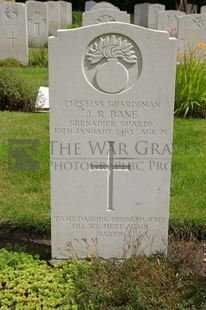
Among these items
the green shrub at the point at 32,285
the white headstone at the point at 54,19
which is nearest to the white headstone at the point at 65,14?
the white headstone at the point at 54,19

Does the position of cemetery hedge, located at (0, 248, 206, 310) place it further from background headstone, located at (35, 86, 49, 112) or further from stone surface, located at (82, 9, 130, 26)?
stone surface, located at (82, 9, 130, 26)

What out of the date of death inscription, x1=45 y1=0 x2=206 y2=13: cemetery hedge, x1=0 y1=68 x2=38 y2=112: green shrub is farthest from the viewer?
x1=45 y1=0 x2=206 y2=13: cemetery hedge

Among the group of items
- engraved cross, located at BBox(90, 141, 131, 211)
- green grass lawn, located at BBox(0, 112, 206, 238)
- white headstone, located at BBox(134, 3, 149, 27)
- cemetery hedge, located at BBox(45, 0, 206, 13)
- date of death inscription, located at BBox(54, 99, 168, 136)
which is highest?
cemetery hedge, located at BBox(45, 0, 206, 13)

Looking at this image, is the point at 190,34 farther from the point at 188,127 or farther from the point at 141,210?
the point at 141,210

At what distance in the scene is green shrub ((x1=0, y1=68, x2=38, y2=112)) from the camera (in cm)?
722

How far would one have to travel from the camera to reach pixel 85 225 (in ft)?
10.6

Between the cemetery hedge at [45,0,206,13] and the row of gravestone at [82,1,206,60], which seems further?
the cemetery hedge at [45,0,206,13]

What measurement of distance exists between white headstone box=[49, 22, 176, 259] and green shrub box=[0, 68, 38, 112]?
14.4 feet

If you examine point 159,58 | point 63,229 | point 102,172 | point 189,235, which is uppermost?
point 159,58

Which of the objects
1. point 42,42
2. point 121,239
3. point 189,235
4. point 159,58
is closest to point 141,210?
point 121,239

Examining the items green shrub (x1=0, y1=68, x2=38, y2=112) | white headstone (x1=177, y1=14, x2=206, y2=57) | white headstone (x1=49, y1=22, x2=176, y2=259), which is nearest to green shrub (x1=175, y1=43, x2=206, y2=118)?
green shrub (x1=0, y1=68, x2=38, y2=112)

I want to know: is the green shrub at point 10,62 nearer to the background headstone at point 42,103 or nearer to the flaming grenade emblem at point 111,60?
the background headstone at point 42,103

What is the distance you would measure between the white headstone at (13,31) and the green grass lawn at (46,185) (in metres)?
6.16

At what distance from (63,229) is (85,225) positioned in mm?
156
